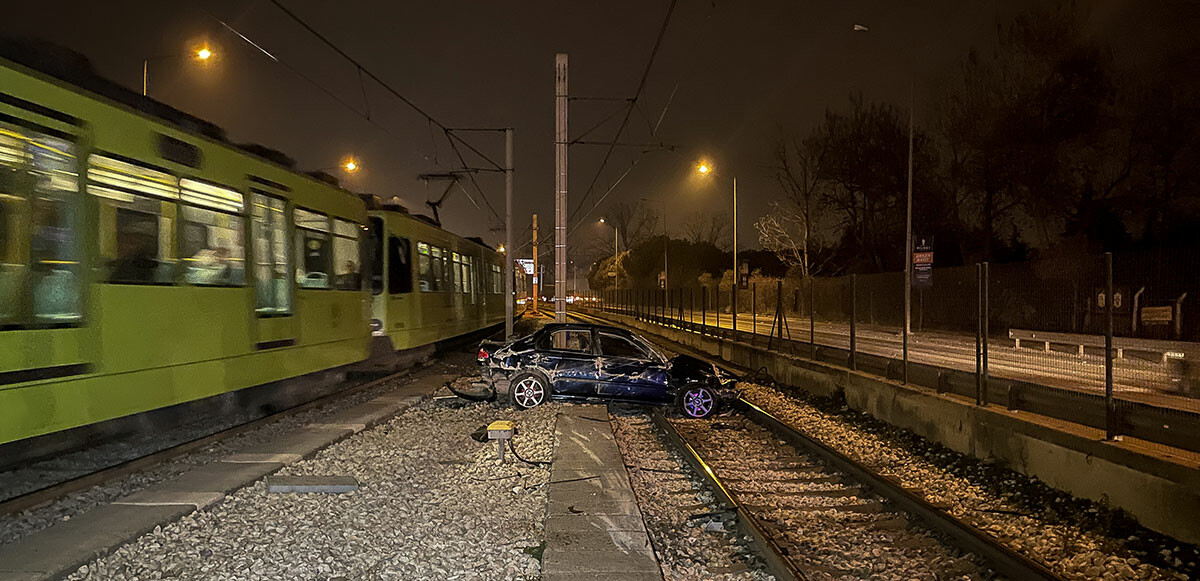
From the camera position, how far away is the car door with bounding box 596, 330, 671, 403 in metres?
13.8

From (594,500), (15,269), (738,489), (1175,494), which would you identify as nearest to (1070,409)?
(1175,494)

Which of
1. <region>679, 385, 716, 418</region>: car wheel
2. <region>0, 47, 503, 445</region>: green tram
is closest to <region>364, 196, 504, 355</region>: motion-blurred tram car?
<region>0, 47, 503, 445</region>: green tram

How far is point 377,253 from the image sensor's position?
18.3 meters

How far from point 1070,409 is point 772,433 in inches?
157

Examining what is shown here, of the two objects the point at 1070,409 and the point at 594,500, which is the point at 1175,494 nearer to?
the point at 1070,409

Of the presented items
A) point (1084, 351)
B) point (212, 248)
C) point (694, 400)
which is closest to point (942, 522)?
point (1084, 351)

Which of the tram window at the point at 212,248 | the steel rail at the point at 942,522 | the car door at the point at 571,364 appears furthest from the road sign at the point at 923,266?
the tram window at the point at 212,248

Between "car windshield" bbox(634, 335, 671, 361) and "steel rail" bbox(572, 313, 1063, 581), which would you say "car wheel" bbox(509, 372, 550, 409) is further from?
"steel rail" bbox(572, 313, 1063, 581)

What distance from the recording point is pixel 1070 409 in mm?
9602

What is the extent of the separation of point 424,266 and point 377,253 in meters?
2.83

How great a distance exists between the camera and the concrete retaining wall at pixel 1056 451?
23.0 feet

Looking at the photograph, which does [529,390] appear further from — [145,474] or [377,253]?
[145,474]

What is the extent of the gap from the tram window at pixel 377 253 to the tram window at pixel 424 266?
2.07 m

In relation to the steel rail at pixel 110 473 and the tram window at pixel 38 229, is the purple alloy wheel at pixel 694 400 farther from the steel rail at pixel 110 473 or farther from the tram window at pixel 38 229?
the tram window at pixel 38 229
